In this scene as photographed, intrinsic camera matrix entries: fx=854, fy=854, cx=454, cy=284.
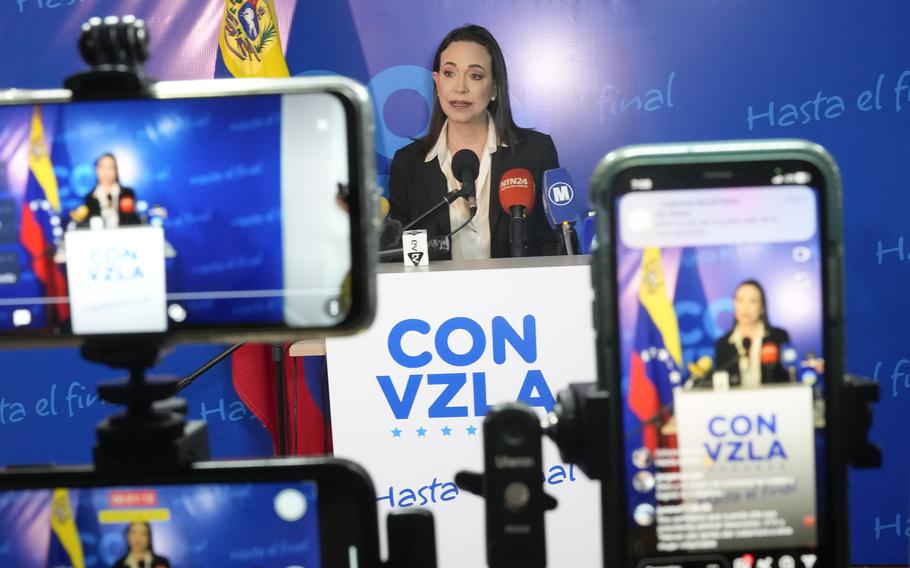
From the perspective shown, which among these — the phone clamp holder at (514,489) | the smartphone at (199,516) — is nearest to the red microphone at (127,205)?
the smartphone at (199,516)

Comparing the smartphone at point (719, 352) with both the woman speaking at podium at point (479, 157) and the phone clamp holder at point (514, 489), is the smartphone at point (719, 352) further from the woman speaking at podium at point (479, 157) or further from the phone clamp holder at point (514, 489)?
the woman speaking at podium at point (479, 157)

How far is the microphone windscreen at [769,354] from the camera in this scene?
0.58m

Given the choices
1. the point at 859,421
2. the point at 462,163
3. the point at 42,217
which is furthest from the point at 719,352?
the point at 462,163

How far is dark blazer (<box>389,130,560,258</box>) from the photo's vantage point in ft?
9.81

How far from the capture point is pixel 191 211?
580 millimetres

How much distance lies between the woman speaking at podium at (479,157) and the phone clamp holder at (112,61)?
7.81 ft

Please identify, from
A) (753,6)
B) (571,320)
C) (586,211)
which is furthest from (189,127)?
(753,6)

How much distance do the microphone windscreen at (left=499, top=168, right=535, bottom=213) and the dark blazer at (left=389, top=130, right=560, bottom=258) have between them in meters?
0.08

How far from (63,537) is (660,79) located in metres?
2.65

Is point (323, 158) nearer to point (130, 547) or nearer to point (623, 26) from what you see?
point (130, 547)

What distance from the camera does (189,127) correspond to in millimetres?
576

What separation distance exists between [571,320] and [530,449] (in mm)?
1018

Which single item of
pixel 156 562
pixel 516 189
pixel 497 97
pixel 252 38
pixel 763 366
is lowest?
pixel 156 562

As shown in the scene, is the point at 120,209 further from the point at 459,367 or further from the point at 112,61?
the point at 459,367
